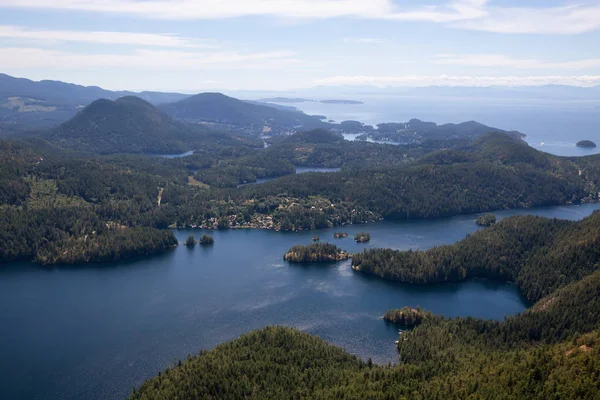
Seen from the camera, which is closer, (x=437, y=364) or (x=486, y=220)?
(x=437, y=364)

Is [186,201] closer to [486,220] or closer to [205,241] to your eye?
[205,241]

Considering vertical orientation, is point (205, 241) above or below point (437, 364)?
below

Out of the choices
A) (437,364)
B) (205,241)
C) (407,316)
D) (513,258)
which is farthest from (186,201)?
(437,364)

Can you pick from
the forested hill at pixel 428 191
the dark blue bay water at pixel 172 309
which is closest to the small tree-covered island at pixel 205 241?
the dark blue bay water at pixel 172 309

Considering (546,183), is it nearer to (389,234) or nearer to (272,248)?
(389,234)

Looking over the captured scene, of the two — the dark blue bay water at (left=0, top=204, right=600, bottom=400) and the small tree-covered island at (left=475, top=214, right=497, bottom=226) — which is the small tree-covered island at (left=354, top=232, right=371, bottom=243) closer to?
the dark blue bay water at (left=0, top=204, right=600, bottom=400)

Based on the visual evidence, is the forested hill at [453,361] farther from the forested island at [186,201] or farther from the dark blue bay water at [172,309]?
the forested island at [186,201]

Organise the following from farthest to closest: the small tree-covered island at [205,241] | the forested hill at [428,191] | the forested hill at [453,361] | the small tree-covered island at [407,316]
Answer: the forested hill at [428,191]
the small tree-covered island at [205,241]
the small tree-covered island at [407,316]
the forested hill at [453,361]

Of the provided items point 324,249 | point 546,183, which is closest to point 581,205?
point 546,183
